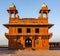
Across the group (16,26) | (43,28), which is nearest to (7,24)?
(16,26)

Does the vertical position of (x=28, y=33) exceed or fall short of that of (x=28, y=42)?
it exceeds it

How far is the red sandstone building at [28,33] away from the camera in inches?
1342

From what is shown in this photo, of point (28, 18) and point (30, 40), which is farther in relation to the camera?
point (30, 40)

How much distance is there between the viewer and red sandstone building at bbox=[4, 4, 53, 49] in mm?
34094

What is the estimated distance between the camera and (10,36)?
112 ft

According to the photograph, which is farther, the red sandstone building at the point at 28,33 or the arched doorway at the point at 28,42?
the arched doorway at the point at 28,42

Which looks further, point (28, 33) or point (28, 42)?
point (28, 42)

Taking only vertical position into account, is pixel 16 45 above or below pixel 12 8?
below

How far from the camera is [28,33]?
113ft

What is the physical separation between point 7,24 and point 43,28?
691cm

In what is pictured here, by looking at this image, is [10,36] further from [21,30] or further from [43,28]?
[43,28]

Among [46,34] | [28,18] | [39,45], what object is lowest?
[39,45]

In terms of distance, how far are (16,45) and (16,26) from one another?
3639mm

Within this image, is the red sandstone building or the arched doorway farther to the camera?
the arched doorway
